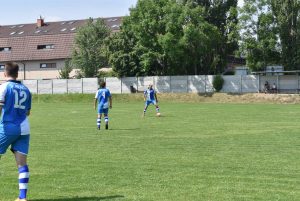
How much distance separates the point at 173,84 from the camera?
63.1 metres

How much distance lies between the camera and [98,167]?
11219 mm

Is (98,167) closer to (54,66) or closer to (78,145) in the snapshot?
(78,145)

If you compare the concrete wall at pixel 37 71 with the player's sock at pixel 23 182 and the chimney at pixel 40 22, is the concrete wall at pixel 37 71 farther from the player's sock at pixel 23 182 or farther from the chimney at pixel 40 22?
the player's sock at pixel 23 182

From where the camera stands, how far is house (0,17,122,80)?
3093 inches

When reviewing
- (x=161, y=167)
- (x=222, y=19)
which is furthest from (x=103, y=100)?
(x=222, y=19)

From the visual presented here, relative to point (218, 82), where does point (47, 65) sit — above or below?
above

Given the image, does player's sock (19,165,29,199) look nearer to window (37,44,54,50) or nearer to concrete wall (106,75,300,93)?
concrete wall (106,75,300,93)

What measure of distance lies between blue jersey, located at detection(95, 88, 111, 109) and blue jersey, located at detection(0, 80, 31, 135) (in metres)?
13.6

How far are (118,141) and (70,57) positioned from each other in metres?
59.7

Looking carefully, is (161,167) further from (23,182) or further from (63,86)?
(63,86)

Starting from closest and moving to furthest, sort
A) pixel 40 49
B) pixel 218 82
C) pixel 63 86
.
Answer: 1. pixel 218 82
2. pixel 63 86
3. pixel 40 49

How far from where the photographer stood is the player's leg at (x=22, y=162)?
25.6 feet

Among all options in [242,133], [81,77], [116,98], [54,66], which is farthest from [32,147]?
[54,66]

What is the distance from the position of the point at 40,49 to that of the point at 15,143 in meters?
73.9
